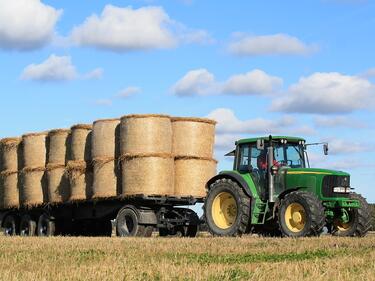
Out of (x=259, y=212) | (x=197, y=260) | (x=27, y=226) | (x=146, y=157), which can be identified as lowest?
(x=197, y=260)

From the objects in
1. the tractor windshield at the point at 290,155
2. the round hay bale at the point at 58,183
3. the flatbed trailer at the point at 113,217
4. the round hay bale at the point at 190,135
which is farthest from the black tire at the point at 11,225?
the tractor windshield at the point at 290,155

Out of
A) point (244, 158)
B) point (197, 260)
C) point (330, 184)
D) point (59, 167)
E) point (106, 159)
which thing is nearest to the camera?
point (197, 260)

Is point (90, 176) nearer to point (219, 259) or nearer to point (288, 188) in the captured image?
point (288, 188)

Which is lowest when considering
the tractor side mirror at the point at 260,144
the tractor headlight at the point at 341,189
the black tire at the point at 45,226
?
the black tire at the point at 45,226

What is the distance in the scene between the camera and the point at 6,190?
24.5 meters

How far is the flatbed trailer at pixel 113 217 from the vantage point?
19672 mm

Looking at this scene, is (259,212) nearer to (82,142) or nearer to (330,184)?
(330,184)

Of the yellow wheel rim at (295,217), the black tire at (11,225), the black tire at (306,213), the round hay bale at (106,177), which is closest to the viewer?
the black tire at (306,213)

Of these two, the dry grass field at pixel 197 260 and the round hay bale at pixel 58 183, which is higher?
the round hay bale at pixel 58 183

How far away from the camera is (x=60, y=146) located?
2228cm

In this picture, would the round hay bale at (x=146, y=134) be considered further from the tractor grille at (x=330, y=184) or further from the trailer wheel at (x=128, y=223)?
the tractor grille at (x=330, y=184)

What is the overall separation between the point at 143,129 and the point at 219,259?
29.2 feet

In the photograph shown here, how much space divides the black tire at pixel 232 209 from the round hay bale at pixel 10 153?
8.43m

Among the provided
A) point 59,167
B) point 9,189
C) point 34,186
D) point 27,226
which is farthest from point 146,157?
point 9,189
